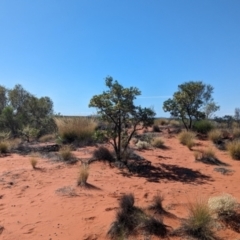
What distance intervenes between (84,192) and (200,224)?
2911mm

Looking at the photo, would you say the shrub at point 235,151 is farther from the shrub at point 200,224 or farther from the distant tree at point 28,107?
the distant tree at point 28,107

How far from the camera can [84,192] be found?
256 inches

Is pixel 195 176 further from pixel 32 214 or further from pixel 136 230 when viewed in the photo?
pixel 32 214

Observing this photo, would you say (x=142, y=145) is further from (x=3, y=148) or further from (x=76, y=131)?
(x=3, y=148)

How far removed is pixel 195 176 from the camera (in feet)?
27.6

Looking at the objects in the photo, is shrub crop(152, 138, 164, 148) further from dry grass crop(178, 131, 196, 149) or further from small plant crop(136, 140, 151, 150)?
dry grass crop(178, 131, 196, 149)

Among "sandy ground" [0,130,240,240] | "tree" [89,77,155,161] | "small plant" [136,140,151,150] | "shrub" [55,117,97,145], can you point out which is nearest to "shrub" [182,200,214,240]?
"sandy ground" [0,130,240,240]

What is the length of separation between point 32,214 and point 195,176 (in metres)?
4.99

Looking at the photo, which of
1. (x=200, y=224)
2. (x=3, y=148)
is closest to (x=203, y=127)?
(x=3, y=148)

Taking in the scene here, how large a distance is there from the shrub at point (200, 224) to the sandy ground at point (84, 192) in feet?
0.76

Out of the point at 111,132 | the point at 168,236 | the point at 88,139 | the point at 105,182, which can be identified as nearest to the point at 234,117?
→ the point at 88,139

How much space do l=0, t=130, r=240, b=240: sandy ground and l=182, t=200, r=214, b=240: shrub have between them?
232 millimetres

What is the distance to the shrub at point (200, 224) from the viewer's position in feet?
14.5

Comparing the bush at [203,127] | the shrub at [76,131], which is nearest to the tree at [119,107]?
the shrub at [76,131]
